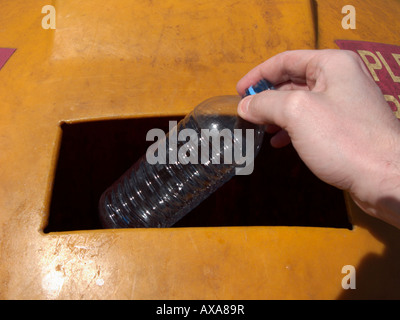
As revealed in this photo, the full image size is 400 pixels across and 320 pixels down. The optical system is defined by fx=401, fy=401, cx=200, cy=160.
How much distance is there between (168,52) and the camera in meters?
1.29

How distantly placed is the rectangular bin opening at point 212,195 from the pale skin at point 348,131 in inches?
17.4

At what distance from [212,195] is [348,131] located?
736mm

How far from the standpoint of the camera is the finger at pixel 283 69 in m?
1.00

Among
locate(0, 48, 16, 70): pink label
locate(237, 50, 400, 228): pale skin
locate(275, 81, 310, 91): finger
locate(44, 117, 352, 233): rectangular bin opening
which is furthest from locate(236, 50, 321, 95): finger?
locate(0, 48, 16, 70): pink label

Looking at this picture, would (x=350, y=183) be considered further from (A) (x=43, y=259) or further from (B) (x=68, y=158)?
(B) (x=68, y=158)

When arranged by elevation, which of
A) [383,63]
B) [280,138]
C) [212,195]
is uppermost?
[383,63]

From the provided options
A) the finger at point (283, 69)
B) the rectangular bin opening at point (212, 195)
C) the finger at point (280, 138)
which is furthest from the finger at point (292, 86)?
the rectangular bin opening at point (212, 195)

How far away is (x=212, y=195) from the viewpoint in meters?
1.48

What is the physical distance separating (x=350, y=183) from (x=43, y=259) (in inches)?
27.5

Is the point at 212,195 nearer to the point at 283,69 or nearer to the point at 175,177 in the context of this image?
the point at 175,177

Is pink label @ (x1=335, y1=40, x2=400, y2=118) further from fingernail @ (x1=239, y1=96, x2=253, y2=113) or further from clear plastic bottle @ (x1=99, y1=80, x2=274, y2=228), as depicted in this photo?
fingernail @ (x1=239, y1=96, x2=253, y2=113)

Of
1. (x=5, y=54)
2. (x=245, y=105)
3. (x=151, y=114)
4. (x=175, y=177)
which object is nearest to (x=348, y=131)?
(x=245, y=105)

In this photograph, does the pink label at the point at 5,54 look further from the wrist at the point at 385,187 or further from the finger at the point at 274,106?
the wrist at the point at 385,187

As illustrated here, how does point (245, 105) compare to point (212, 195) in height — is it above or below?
above
